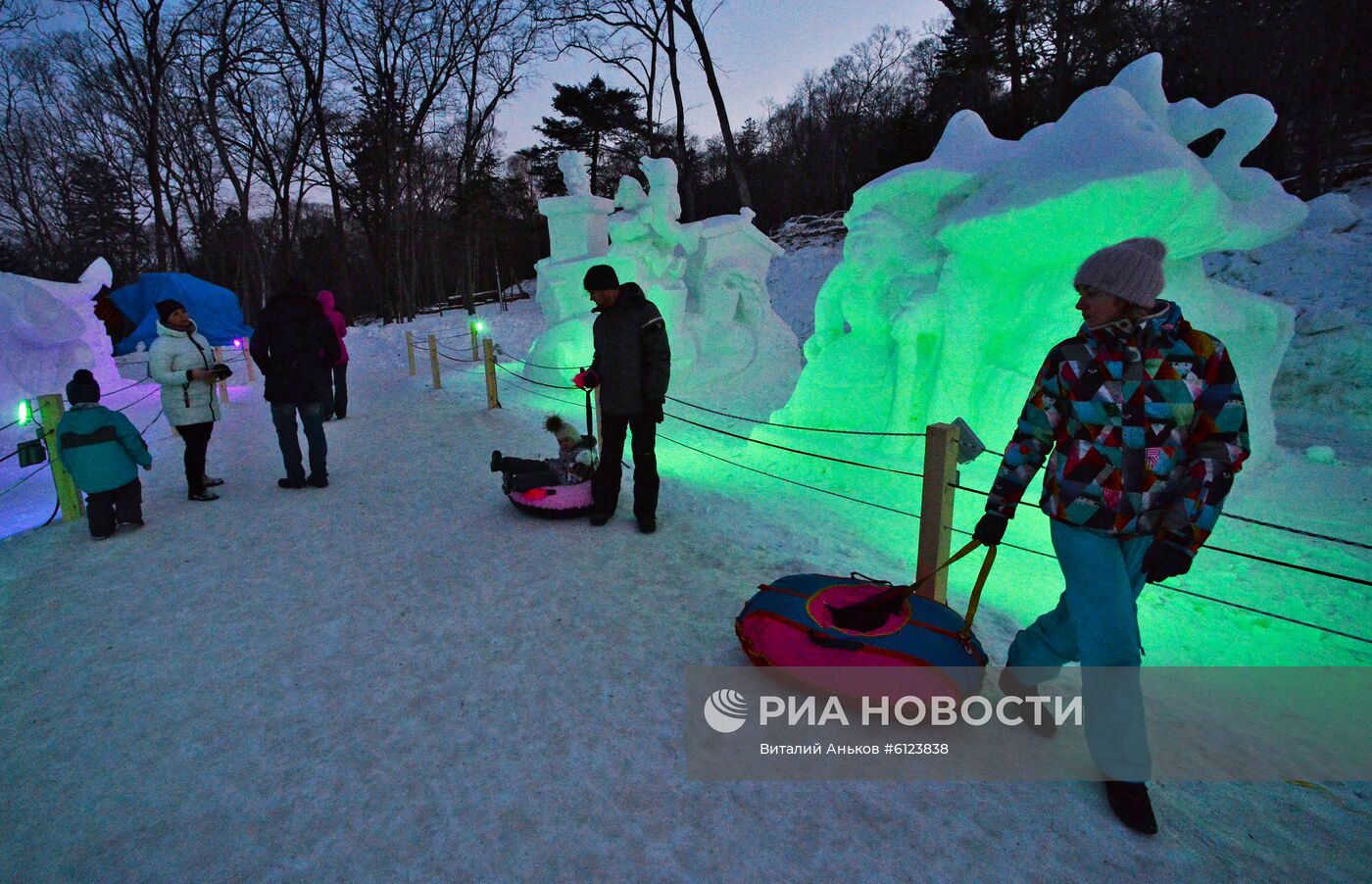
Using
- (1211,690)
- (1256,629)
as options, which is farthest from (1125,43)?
(1211,690)

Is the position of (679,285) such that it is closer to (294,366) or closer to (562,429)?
(562,429)

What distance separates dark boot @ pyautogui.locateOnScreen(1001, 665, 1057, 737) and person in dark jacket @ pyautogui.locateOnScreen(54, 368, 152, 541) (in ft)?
17.3

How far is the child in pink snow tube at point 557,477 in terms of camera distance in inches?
182

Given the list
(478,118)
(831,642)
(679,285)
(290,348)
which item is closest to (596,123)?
(478,118)

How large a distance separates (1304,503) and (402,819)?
24.8ft

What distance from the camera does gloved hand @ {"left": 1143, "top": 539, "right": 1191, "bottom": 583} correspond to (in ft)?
6.07

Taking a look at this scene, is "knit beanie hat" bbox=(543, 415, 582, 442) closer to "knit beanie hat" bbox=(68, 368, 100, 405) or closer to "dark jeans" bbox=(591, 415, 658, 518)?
"dark jeans" bbox=(591, 415, 658, 518)

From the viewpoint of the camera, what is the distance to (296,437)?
5.48 meters

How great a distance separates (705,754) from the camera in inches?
91.2

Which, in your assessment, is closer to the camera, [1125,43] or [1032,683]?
[1032,683]

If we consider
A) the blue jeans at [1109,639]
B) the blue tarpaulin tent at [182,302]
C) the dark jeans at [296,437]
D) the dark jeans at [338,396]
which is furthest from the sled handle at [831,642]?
the blue tarpaulin tent at [182,302]

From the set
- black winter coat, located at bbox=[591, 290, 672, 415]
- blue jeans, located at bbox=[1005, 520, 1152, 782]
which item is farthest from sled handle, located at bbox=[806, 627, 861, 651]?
black winter coat, located at bbox=[591, 290, 672, 415]

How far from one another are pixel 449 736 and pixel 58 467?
4.67 meters

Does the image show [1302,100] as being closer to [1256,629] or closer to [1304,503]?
[1304,503]
